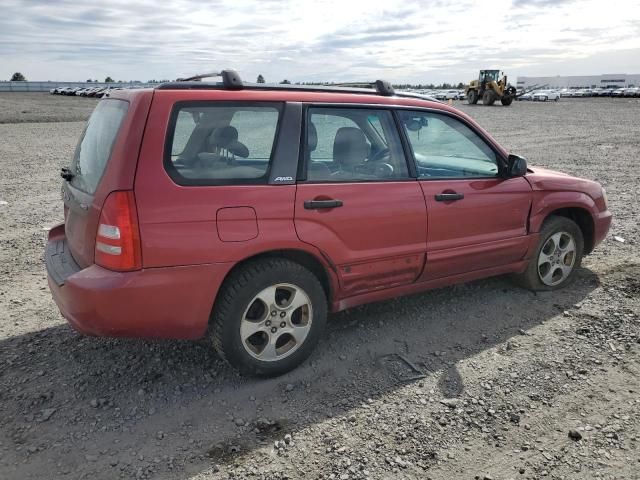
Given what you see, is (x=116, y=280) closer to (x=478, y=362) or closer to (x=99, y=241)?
(x=99, y=241)

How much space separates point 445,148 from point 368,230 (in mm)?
1102

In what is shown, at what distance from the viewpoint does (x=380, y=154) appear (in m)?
3.74

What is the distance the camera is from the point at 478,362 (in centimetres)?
362

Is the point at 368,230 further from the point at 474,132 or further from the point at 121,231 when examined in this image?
the point at 121,231

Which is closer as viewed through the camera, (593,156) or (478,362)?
(478,362)

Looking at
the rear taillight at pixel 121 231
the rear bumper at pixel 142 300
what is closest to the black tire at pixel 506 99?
the rear bumper at pixel 142 300

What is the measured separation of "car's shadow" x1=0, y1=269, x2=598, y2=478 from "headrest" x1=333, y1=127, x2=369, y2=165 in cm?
133

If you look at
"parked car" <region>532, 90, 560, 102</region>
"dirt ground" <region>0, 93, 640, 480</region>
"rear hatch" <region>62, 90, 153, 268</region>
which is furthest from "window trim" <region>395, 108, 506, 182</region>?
"parked car" <region>532, 90, 560, 102</region>

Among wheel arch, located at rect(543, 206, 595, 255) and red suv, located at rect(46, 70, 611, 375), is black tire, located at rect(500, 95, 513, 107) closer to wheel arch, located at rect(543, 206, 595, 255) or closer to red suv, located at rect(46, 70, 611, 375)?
wheel arch, located at rect(543, 206, 595, 255)

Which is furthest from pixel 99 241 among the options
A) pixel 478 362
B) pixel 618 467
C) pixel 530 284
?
pixel 530 284

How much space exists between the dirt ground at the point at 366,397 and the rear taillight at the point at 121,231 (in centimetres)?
91

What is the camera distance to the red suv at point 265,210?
9.54ft

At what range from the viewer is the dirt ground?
2.68m

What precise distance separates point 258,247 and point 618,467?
2187 millimetres
